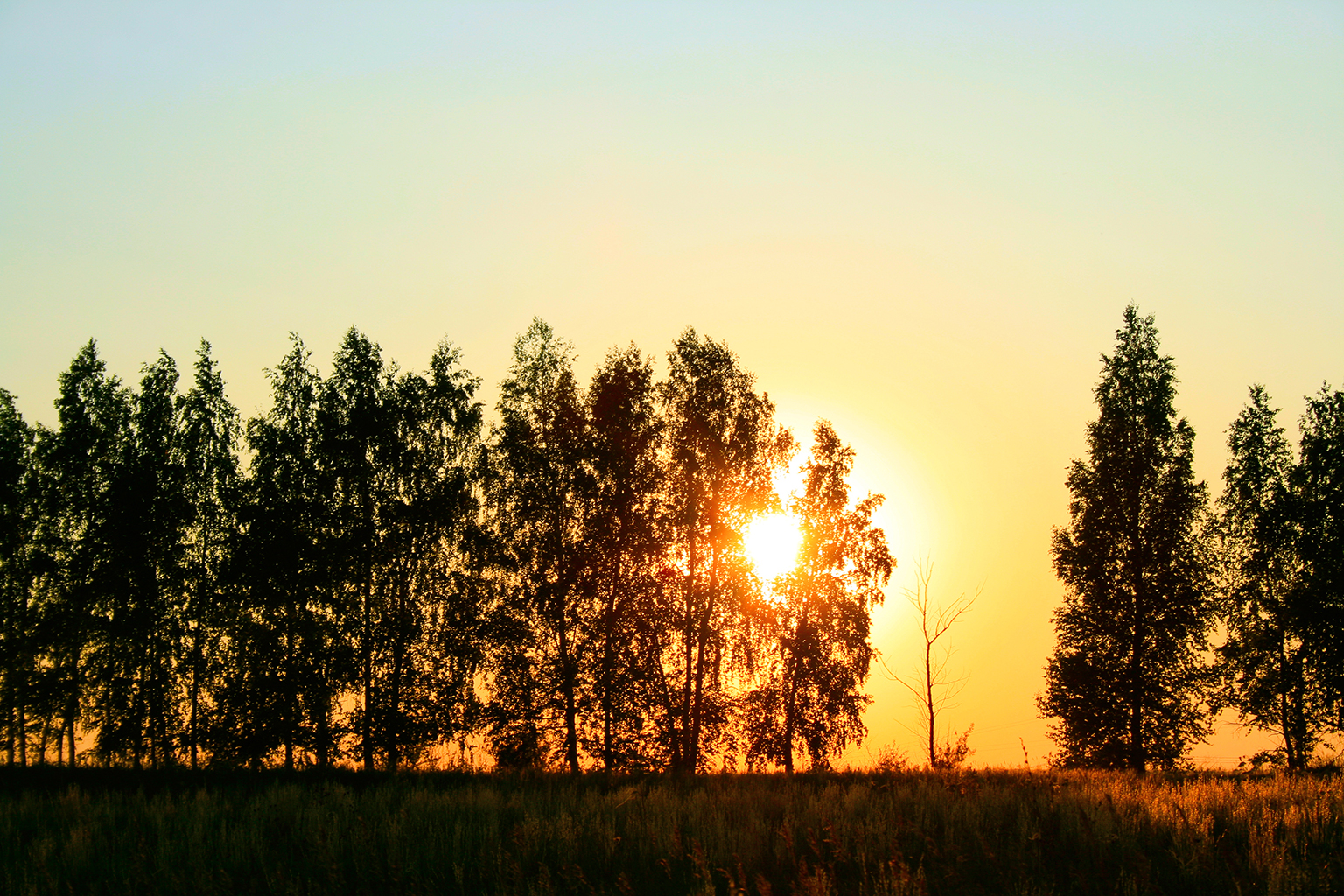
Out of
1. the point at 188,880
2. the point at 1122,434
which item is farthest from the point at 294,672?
the point at 1122,434

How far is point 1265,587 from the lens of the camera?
1208 inches

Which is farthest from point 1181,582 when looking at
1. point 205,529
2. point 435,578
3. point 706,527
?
point 205,529

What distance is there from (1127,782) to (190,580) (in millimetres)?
27769

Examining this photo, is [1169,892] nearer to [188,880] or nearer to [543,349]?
[188,880]

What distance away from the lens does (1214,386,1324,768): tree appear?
2983 centimetres

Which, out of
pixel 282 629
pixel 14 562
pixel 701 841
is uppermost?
pixel 14 562

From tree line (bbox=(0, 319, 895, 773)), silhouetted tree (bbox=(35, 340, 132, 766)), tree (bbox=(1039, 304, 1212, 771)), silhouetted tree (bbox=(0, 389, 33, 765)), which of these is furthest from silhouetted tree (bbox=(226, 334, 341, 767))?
tree (bbox=(1039, 304, 1212, 771))

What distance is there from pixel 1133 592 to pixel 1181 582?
140 cm

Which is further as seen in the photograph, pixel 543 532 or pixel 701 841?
pixel 543 532

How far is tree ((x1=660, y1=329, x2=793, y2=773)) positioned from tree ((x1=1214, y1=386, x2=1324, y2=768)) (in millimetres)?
16490

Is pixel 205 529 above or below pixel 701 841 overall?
above

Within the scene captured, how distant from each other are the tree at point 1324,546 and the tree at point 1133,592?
4.94m

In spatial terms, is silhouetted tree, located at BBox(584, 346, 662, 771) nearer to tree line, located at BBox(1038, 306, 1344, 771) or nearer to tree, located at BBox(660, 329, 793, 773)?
tree, located at BBox(660, 329, 793, 773)

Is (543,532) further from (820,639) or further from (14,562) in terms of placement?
(14,562)
